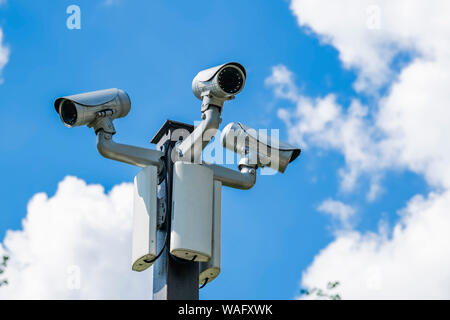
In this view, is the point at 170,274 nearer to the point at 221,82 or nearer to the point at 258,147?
the point at 258,147

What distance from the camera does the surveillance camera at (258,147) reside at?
28.8 ft

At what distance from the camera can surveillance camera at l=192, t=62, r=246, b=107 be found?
27.2ft

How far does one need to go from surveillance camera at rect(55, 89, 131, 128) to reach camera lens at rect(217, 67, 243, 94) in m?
0.92

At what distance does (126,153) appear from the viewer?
27.3 ft

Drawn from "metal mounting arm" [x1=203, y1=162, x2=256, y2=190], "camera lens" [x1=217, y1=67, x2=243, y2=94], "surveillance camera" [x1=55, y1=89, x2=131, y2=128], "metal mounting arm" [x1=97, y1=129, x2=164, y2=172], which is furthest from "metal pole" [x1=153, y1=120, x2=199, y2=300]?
Answer: "camera lens" [x1=217, y1=67, x2=243, y2=94]

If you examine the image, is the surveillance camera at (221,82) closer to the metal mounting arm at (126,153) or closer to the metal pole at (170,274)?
the metal mounting arm at (126,153)

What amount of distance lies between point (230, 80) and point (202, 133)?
0.55 m

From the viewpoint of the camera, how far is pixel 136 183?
829 centimetres

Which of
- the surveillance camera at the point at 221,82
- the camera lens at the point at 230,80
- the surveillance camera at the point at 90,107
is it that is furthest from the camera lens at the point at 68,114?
the camera lens at the point at 230,80

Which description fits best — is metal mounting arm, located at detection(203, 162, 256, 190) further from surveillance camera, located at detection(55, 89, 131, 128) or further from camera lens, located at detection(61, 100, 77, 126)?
camera lens, located at detection(61, 100, 77, 126)

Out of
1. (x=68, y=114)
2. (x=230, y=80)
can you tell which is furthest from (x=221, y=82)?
(x=68, y=114)
